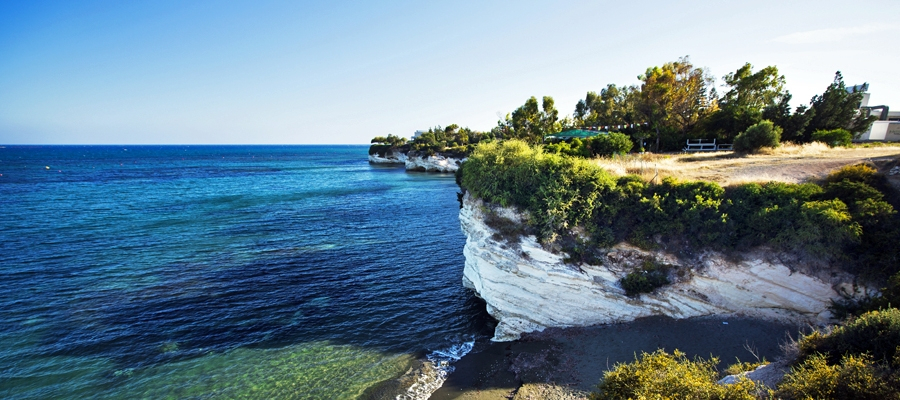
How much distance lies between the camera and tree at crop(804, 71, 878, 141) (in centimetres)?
3184

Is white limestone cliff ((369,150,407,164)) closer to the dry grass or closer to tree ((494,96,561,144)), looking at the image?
tree ((494,96,561,144))

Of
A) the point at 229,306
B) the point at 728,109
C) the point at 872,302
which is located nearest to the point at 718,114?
the point at 728,109

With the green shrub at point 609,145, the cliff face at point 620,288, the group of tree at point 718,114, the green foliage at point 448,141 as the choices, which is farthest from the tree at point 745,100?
the green foliage at point 448,141

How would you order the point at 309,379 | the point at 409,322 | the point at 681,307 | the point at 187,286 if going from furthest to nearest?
the point at 187,286 < the point at 409,322 < the point at 681,307 < the point at 309,379

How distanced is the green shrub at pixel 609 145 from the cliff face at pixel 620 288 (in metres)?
14.5

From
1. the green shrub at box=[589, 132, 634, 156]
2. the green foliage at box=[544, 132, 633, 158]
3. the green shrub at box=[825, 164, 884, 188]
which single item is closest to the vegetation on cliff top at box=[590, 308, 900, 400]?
the green shrub at box=[825, 164, 884, 188]

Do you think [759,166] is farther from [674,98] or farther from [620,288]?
[674,98]

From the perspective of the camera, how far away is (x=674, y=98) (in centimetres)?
4262

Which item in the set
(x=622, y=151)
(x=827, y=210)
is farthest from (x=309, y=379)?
(x=622, y=151)

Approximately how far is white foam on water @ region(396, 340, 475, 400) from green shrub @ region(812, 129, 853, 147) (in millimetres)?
34564

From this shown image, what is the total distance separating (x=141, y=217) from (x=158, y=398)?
36574 millimetres

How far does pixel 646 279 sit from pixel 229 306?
2304cm

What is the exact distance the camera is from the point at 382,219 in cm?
4384

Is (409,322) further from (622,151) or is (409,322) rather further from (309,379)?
(622,151)
